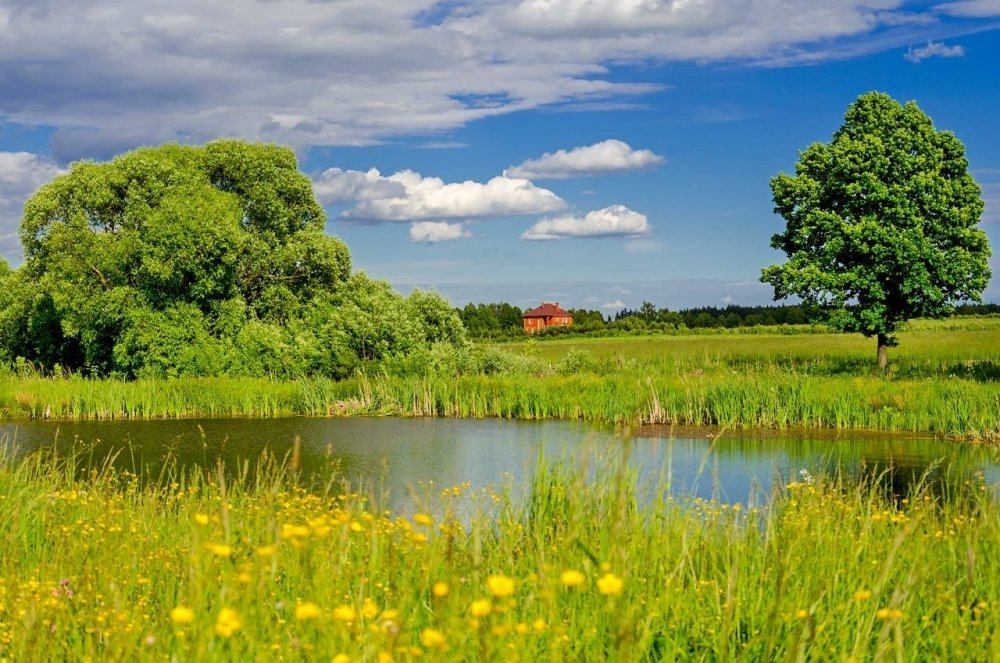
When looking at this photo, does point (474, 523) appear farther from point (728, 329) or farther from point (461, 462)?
point (728, 329)

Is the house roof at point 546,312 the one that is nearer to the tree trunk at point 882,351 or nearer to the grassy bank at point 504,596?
the tree trunk at point 882,351

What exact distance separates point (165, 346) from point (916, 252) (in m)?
27.4

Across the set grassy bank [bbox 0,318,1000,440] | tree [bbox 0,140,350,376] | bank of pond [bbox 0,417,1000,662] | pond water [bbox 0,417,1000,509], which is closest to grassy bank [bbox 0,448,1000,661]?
bank of pond [bbox 0,417,1000,662]

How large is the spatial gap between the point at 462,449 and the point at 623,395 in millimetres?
6754

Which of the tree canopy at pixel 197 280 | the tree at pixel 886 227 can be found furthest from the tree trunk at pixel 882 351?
the tree canopy at pixel 197 280

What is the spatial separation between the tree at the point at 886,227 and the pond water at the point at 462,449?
34.8 ft

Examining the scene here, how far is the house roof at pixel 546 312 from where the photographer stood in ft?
451

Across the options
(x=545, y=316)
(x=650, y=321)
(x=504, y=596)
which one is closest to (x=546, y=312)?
(x=545, y=316)

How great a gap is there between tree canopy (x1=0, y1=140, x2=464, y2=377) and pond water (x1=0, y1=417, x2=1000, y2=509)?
6.75m

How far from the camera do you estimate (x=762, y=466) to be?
1958 cm

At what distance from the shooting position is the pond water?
58.7 feet

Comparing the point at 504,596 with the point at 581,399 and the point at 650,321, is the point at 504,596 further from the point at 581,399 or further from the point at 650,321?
the point at 650,321

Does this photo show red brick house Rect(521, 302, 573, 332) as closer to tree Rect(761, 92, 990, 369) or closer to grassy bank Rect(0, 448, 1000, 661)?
tree Rect(761, 92, 990, 369)

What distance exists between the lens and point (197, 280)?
36.7 metres
